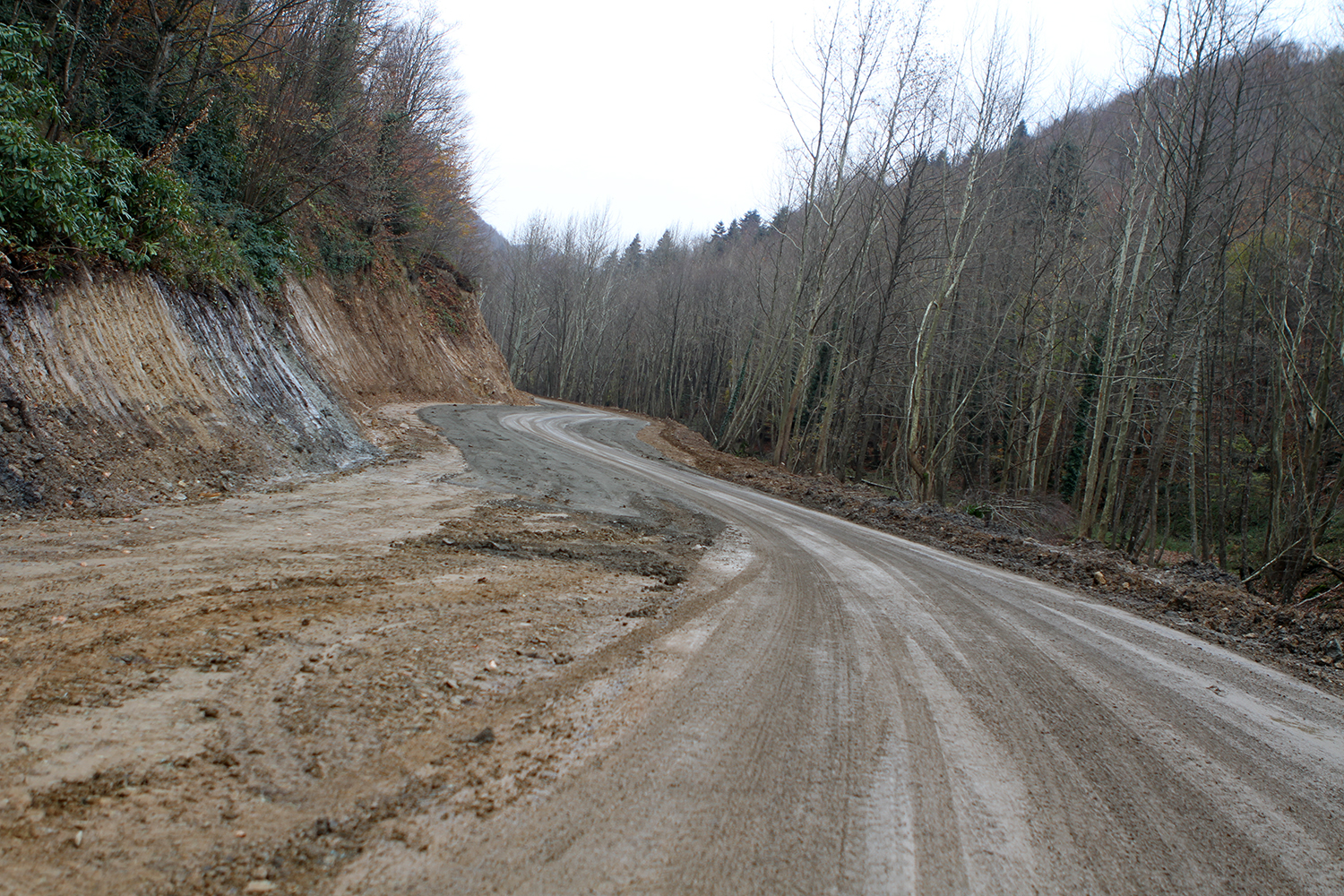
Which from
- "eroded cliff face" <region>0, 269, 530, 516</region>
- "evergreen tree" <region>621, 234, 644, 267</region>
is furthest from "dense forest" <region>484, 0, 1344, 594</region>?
"evergreen tree" <region>621, 234, 644, 267</region>

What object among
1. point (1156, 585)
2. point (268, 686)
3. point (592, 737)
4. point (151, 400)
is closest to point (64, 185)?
point (151, 400)

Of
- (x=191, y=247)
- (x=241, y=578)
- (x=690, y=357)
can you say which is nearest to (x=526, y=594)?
(x=241, y=578)

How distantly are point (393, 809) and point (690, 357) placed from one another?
54.6 m

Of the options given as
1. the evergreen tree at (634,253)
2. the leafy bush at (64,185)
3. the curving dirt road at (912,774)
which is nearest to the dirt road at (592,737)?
the curving dirt road at (912,774)

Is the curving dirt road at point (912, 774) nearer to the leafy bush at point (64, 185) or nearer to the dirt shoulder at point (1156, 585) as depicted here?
the dirt shoulder at point (1156, 585)

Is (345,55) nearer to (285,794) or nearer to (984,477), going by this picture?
(285,794)

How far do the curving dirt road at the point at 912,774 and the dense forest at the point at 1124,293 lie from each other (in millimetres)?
7952

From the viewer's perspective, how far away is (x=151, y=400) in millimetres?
7703

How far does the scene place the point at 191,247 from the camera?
390 inches

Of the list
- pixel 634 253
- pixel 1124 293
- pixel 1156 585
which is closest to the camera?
pixel 1156 585

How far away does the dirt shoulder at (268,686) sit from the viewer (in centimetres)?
185

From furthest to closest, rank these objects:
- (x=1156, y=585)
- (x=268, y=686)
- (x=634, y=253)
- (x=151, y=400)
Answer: (x=634, y=253), (x=151, y=400), (x=1156, y=585), (x=268, y=686)

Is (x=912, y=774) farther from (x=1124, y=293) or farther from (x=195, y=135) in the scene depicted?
(x=1124, y=293)

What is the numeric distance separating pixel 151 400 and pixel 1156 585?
39.6 ft
